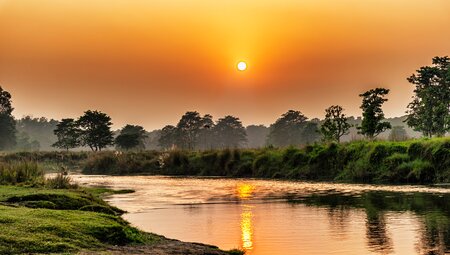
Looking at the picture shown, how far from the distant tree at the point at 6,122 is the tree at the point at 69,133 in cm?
2615

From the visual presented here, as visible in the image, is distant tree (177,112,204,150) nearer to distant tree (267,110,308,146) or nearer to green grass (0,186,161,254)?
distant tree (267,110,308,146)

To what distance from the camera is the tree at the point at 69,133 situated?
12835 cm

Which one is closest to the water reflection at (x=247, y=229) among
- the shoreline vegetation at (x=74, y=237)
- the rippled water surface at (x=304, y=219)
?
the rippled water surface at (x=304, y=219)

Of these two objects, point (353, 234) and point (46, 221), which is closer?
point (46, 221)

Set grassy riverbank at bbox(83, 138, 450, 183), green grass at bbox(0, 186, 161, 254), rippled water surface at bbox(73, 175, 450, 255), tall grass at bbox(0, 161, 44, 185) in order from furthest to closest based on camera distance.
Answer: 1. grassy riverbank at bbox(83, 138, 450, 183)
2. tall grass at bbox(0, 161, 44, 185)
3. rippled water surface at bbox(73, 175, 450, 255)
4. green grass at bbox(0, 186, 161, 254)

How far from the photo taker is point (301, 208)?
2642 cm


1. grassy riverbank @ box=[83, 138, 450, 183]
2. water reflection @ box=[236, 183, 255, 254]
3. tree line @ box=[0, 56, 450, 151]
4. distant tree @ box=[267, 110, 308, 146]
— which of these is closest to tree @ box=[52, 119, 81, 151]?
tree line @ box=[0, 56, 450, 151]

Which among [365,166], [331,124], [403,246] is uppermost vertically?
[331,124]

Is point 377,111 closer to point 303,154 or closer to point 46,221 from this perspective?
point 303,154

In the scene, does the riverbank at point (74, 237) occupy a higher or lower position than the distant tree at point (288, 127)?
lower

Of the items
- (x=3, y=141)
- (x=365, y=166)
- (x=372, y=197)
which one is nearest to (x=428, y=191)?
(x=372, y=197)

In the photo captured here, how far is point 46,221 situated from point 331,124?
58.0 m

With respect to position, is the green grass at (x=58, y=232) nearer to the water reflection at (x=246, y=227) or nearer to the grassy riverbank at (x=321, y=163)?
the water reflection at (x=246, y=227)

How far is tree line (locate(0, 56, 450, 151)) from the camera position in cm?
6366
